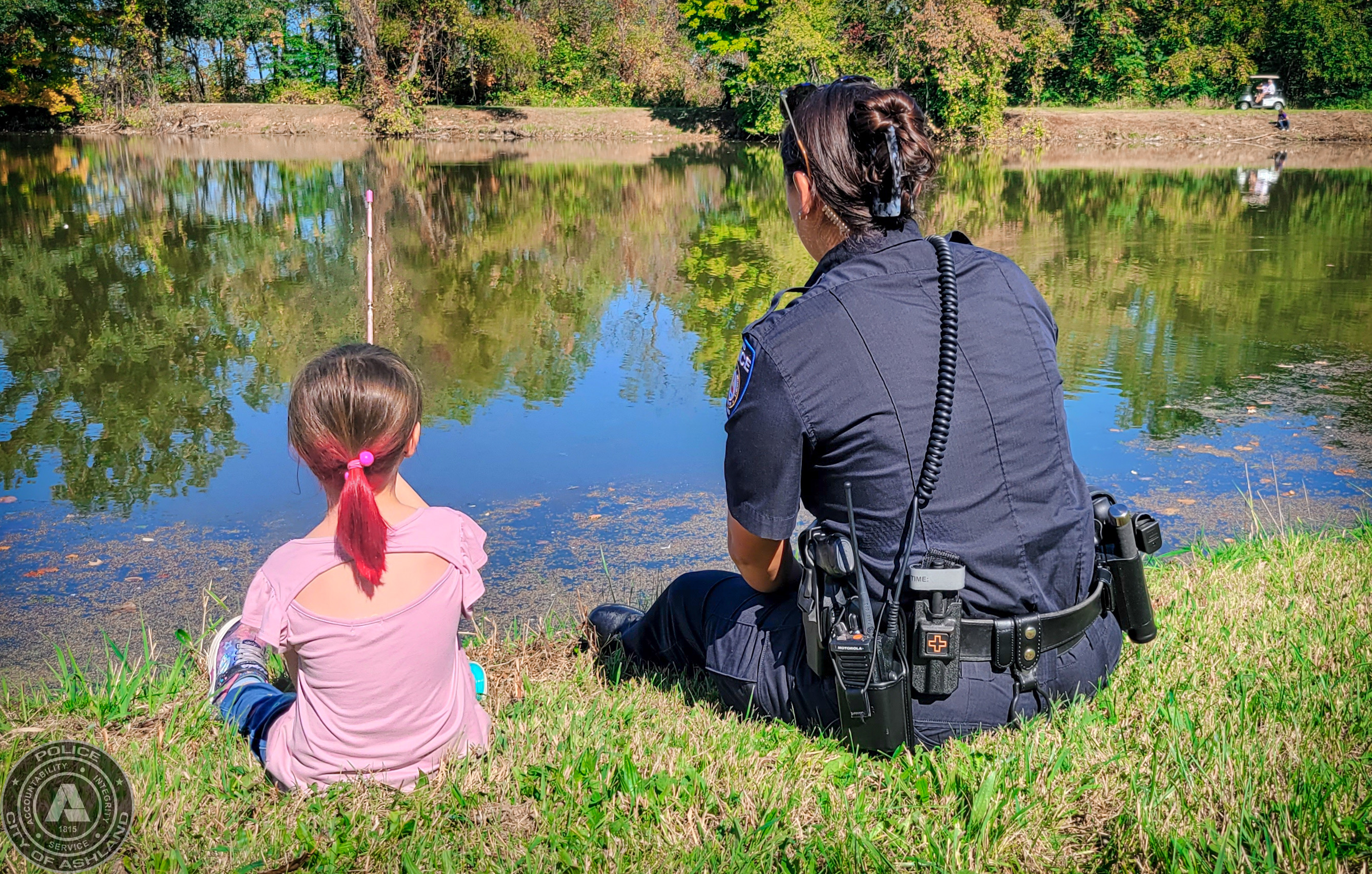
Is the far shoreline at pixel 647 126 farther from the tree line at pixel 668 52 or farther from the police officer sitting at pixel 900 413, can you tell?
the police officer sitting at pixel 900 413

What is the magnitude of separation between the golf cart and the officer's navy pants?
41769 millimetres

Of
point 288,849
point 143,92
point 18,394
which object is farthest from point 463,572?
point 143,92

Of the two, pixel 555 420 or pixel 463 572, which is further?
pixel 555 420

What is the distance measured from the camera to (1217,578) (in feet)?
11.9

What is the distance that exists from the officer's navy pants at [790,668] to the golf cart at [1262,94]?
137 feet

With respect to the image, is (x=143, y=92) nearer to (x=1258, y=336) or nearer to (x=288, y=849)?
(x=1258, y=336)

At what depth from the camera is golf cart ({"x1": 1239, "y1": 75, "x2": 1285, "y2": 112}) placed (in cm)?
3728

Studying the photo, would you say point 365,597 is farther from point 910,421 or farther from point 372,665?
point 910,421

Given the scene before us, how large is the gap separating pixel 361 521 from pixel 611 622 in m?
1.29

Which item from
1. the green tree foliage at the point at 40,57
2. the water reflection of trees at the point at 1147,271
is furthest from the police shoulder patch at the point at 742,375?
the green tree foliage at the point at 40,57

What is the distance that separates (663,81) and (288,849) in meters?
40.5

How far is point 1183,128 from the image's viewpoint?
3491cm

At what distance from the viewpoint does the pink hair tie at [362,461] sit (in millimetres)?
2023

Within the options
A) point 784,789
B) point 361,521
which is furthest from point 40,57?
point 784,789
